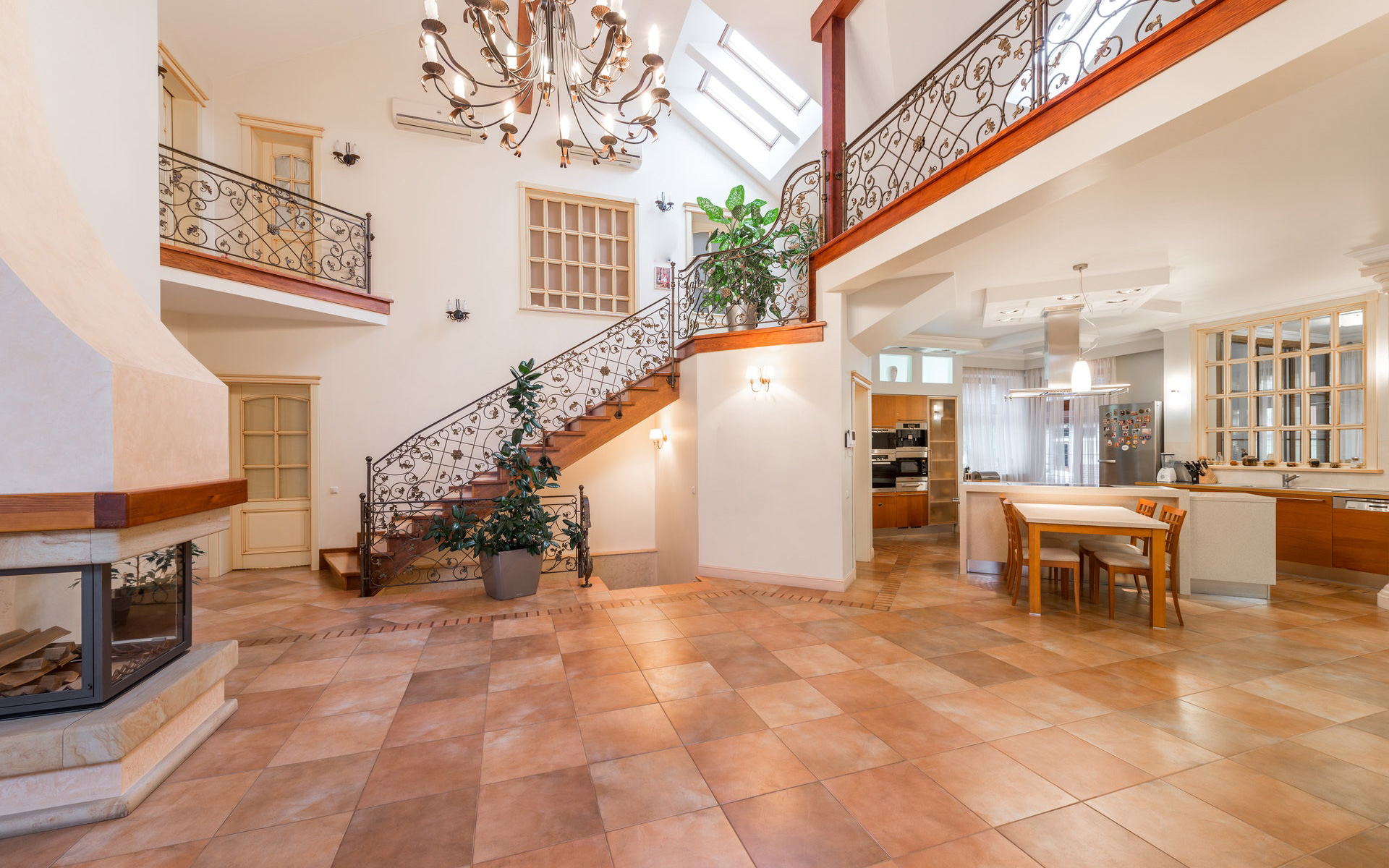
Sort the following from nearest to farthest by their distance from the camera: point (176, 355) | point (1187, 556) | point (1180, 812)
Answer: point (1180, 812), point (176, 355), point (1187, 556)

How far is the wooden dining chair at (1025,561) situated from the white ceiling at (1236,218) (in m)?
2.40

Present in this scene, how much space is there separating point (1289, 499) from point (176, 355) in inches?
394

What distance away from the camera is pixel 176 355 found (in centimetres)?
286

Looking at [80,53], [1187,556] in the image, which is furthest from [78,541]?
[1187,556]

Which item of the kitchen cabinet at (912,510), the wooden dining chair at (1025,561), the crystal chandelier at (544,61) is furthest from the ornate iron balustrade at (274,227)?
the kitchen cabinet at (912,510)

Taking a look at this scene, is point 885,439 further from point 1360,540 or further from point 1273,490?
point 1360,540

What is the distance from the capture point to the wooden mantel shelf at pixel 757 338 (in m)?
5.61

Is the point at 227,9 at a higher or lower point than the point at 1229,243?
higher

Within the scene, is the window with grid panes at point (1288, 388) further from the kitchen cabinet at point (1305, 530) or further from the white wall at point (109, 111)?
the white wall at point (109, 111)

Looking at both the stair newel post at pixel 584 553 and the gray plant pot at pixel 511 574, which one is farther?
the stair newel post at pixel 584 553

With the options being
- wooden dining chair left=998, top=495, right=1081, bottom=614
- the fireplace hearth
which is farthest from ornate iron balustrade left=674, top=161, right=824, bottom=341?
the fireplace hearth

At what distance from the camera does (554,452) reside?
20.5ft

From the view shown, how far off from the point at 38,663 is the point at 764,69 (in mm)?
8877

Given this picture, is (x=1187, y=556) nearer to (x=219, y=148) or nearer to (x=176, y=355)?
(x=176, y=355)
